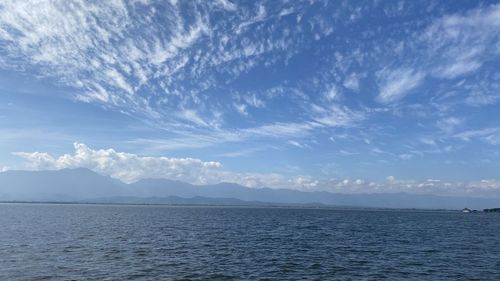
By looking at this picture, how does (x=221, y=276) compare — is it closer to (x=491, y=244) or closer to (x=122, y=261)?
(x=122, y=261)

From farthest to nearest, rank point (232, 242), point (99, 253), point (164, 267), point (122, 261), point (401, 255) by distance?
1. point (232, 242)
2. point (401, 255)
3. point (99, 253)
4. point (122, 261)
5. point (164, 267)

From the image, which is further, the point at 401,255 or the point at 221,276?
the point at 401,255

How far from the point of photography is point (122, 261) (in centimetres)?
4712

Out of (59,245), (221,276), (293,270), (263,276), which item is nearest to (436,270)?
(293,270)

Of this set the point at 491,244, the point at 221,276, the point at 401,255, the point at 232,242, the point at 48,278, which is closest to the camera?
the point at 48,278

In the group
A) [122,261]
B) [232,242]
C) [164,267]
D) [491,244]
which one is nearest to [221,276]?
[164,267]

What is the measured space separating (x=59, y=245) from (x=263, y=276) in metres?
37.2

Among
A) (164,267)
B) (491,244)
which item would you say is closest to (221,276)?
(164,267)

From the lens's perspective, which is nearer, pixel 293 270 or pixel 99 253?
pixel 293 270

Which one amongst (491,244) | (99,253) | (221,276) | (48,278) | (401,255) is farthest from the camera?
(491,244)

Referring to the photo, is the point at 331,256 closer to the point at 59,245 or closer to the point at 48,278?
the point at 48,278

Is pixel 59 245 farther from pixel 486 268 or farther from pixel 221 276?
pixel 486 268

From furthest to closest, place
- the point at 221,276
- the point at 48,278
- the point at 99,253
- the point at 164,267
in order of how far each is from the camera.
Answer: the point at 99,253 < the point at 164,267 < the point at 221,276 < the point at 48,278

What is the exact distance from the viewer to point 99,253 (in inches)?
2087
